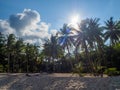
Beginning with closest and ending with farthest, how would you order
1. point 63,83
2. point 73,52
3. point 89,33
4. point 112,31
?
point 63,83
point 89,33
point 112,31
point 73,52

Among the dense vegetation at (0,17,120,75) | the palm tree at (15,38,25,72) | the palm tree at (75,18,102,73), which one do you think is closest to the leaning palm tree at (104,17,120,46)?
the dense vegetation at (0,17,120,75)

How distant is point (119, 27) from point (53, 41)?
18.8 metres

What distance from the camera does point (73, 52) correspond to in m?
61.3

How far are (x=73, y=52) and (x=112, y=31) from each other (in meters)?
14.1

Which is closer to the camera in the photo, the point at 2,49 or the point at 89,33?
the point at 89,33

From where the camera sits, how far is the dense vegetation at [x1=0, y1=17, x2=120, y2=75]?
40.6 m

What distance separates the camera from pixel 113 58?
52.2 meters

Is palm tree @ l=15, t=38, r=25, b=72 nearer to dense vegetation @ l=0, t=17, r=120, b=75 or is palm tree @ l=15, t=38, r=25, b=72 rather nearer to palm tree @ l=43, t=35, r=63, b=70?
dense vegetation @ l=0, t=17, r=120, b=75

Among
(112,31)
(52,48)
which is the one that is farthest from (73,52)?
(112,31)

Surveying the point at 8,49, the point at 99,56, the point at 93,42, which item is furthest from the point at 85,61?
the point at 8,49

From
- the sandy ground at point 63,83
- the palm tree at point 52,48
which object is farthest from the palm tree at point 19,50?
the sandy ground at point 63,83

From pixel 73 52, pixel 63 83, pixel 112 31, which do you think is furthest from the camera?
pixel 73 52

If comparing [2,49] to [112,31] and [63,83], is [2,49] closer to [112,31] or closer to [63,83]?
[112,31]

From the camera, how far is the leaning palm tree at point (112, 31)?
51156 millimetres
